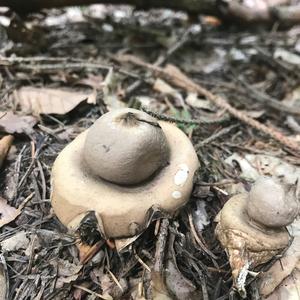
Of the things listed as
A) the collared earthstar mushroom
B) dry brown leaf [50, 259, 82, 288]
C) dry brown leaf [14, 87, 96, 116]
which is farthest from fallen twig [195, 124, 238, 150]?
dry brown leaf [50, 259, 82, 288]

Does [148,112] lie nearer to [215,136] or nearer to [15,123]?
[215,136]

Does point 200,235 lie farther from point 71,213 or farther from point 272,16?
point 272,16

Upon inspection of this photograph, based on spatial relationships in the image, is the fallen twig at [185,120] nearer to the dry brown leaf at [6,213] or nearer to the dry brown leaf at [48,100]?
the dry brown leaf at [48,100]

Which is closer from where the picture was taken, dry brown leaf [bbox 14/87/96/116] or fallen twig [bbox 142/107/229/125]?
fallen twig [bbox 142/107/229/125]

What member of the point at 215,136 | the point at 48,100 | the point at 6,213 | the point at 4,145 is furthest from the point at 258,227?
the point at 48,100

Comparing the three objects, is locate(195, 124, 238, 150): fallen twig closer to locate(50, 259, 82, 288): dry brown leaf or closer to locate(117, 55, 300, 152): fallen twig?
locate(117, 55, 300, 152): fallen twig

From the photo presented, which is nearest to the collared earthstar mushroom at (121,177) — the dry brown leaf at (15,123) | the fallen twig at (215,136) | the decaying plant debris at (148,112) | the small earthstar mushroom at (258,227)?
the decaying plant debris at (148,112)

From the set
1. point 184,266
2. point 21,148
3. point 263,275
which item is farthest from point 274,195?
point 21,148
